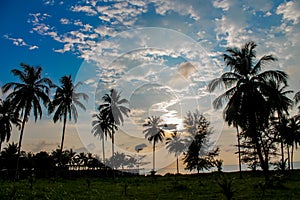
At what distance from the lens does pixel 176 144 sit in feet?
191

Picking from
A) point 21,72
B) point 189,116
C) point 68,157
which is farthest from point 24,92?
point 68,157

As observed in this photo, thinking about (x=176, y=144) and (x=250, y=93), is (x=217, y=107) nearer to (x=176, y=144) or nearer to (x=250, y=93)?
(x=250, y=93)

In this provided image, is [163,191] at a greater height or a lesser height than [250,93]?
lesser

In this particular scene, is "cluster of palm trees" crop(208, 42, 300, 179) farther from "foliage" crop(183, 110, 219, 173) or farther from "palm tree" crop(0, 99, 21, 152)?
"palm tree" crop(0, 99, 21, 152)

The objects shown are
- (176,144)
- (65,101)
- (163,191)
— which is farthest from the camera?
(176,144)

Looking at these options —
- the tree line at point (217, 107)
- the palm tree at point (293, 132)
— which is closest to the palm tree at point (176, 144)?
the tree line at point (217, 107)

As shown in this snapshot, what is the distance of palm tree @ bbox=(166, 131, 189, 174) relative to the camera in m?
55.7

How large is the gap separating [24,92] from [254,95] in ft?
85.9

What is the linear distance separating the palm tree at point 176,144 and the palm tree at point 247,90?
28.3 metres

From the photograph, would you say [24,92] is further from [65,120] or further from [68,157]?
[68,157]

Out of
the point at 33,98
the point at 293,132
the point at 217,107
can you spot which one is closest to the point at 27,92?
the point at 33,98

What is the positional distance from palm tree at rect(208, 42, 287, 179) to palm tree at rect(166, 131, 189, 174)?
28276mm

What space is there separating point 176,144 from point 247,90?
3366 centimetres

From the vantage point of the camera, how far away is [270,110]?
2598 centimetres
